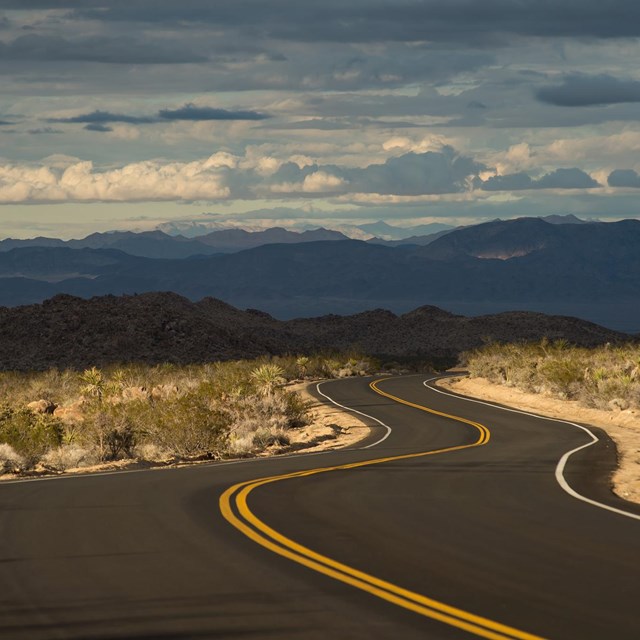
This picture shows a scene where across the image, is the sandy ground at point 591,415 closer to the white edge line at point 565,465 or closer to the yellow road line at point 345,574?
the white edge line at point 565,465

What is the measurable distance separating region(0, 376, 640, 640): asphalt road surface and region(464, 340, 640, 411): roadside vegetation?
18317 mm

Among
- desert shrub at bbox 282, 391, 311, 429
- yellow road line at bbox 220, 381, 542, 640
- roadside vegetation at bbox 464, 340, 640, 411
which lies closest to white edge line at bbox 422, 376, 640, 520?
roadside vegetation at bbox 464, 340, 640, 411

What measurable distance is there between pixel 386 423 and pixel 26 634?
27.2m

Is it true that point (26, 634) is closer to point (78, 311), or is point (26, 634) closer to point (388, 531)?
point (388, 531)

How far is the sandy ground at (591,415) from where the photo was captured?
19.5 metres

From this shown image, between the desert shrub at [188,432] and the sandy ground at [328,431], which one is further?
the sandy ground at [328,431]

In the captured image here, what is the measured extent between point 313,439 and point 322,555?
20.4m

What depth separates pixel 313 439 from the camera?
31.7 meters

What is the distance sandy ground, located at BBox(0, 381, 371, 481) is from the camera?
23.7 metres

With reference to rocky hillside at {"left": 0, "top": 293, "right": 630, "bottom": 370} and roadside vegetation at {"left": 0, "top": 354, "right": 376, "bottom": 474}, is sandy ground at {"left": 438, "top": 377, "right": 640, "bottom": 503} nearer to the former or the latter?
roadside vegetation at {"left": 0, "top": 354, "right": 376, "bottom": 474}

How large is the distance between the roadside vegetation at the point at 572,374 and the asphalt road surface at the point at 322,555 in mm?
18317

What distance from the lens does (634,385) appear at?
3784 cm

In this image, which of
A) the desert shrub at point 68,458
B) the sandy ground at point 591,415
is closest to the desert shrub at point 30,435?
the desert shrub at point 68,458

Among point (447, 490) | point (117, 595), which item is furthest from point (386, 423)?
point (117, 595)
